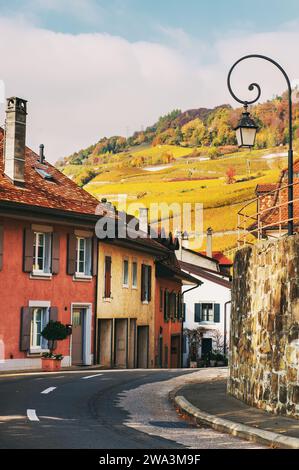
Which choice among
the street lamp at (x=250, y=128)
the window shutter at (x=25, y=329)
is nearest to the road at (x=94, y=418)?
the street lamp at (x=250, y=128)

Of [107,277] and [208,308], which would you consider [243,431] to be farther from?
[208,308]

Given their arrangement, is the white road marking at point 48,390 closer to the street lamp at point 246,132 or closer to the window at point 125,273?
the street lamp at point 246,132

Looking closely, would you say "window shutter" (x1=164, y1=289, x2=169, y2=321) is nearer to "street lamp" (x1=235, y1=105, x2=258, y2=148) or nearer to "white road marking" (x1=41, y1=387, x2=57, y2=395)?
"white road marking" (x1=41, y1=387, x2=57, y2=395)

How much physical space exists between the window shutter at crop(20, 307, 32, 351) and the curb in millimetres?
15927

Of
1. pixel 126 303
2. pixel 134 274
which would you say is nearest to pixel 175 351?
pixel 134 274

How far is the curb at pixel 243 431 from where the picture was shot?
1048cm

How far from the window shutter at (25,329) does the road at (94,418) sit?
8.19 metres

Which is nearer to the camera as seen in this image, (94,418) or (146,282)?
(94,418)

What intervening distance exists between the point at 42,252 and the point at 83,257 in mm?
2734

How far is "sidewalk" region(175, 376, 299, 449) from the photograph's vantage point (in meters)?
10.9

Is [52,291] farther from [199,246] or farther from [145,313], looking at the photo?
[199,246]

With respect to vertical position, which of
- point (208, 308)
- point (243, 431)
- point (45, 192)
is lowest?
point (243, 431)

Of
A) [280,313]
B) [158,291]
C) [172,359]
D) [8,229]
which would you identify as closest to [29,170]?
[8,229]

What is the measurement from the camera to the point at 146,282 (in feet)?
136
